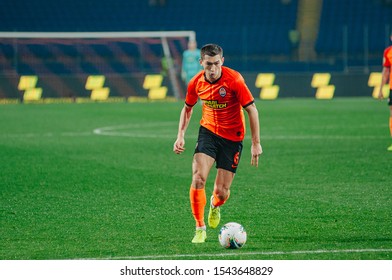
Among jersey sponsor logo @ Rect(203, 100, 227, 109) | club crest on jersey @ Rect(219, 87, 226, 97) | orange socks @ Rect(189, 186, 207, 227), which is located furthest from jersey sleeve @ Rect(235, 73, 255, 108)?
orange socks @ Rect(189, 186, 207, 227)

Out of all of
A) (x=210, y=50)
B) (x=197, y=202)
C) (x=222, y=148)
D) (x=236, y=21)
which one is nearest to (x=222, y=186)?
(x=222, y=148)

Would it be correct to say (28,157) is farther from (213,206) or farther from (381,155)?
(213,206)

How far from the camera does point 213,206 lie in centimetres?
943

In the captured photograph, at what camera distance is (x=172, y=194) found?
12.0 metres

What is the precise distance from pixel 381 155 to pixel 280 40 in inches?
1144

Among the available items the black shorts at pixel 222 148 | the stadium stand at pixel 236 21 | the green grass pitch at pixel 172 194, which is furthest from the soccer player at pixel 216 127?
the stadium stand at pixel 236 21

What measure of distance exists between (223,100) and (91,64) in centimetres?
3020

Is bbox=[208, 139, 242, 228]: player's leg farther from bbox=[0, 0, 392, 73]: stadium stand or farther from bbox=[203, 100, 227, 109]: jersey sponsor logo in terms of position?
bbox=[0, 0, 392, 73]: stadium stand

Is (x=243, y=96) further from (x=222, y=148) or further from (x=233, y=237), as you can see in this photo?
(x=233, y=237)

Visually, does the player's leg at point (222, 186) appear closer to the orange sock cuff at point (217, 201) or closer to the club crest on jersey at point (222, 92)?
the orange sock cuff at point (217, 201)

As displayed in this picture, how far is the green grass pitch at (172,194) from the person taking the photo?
8250 mm

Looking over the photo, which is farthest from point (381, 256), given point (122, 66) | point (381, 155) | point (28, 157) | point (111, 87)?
point (122, 66)

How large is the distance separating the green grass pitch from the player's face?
147 cm

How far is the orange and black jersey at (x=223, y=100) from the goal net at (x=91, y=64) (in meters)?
25.3
